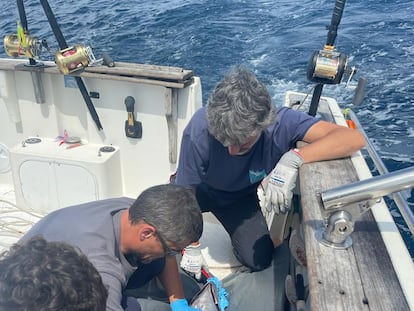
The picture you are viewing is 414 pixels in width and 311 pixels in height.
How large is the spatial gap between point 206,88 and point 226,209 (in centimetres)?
392

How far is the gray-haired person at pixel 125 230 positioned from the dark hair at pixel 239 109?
0.40 meters

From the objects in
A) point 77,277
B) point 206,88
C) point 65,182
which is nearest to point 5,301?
point 77,277

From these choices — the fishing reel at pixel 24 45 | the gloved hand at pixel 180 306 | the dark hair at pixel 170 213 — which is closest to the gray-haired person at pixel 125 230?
the dark hair at pixel 170 213

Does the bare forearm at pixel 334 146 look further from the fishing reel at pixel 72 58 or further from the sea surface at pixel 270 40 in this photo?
the sea surface at pixel 270 40

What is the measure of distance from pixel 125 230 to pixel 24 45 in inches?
83.3

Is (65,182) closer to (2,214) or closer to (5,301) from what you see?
(2,214)

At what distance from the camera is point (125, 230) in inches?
65.7

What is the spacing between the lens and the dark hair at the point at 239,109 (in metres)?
1.94

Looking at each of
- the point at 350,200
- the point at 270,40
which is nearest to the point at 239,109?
the point at 350,200

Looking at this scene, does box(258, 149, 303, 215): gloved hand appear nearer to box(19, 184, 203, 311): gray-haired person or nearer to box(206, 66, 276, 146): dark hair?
box(206, 66, 276, 146): dark hair

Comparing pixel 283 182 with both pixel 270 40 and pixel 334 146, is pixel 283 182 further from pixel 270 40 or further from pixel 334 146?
pixel 270 40

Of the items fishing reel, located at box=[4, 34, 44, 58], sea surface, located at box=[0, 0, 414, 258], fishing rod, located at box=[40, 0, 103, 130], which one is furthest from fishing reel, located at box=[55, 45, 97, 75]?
sea surface, located at box=[0, 0, 414, 258]

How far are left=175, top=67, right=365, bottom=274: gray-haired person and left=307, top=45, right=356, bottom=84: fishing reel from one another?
225 mm

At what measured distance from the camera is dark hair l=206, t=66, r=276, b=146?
76.4 inches
